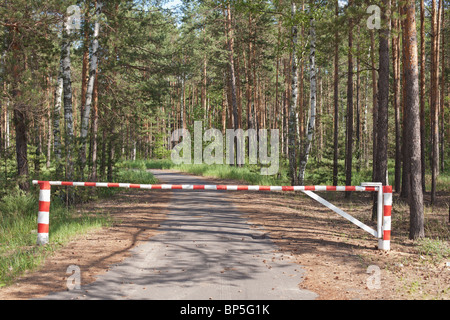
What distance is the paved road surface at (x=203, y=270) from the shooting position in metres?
5.27

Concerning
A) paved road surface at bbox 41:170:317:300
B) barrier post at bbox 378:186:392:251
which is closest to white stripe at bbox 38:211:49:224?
paved road surface at bbox 41:170:317:300

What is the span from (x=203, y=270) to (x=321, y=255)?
2.33 meters

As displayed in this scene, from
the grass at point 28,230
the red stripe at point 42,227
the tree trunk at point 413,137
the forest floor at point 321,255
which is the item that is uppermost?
the tree trunk at point 413,137

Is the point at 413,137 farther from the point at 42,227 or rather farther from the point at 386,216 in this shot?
the point at 42,227

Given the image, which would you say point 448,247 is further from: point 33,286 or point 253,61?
point 253,61

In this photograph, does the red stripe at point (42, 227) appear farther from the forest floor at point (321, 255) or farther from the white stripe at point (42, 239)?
the forest floor at point (321, 255)

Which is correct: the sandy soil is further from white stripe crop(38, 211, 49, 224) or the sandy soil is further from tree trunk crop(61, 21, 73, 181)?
tree trunk crop(61, 21, 73, 181)

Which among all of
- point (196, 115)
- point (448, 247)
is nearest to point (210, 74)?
point (196, 115)

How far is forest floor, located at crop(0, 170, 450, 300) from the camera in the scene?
18.3ft

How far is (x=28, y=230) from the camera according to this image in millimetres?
9336

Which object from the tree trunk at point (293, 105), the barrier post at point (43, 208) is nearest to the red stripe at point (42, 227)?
the barrier post at point (43, 208)

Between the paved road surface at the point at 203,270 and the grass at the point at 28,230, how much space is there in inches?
54.5
